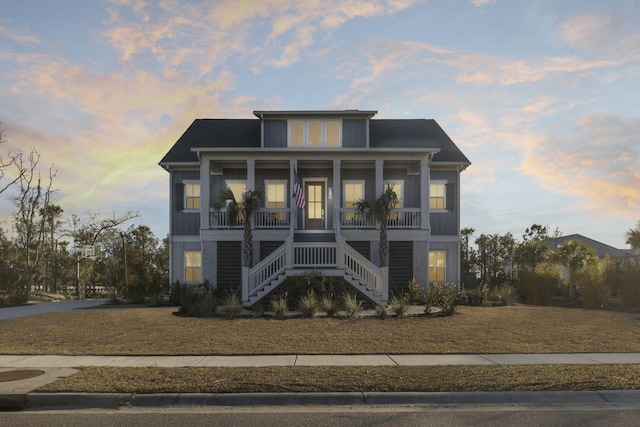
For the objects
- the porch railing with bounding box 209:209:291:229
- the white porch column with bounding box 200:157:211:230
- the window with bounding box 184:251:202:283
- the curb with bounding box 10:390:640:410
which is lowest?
the curb with bounding box 10:390:640:410

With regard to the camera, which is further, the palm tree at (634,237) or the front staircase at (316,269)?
the palm tree at (634,237)

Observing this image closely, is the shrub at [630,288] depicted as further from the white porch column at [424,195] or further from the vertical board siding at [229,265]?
the vertical board siding at [229,265]

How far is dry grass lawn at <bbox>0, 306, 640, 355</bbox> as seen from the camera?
10.2 m

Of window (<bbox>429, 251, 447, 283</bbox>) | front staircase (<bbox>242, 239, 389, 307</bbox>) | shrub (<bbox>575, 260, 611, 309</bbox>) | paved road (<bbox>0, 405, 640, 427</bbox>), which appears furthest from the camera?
window (<bbox>429, 251, 447, 283</bbox>)

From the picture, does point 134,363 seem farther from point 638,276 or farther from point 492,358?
point 638,276

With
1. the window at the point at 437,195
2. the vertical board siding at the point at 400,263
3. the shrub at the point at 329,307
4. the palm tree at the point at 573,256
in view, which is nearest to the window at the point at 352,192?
the vertical board siding at the point at 400,263

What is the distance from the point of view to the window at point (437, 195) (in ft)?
75.5

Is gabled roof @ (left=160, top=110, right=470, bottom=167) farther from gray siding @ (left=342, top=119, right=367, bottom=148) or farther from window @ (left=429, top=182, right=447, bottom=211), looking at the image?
window @ (left=429, top=182, right=447, bottom=211)

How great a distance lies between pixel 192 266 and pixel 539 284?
16552 millimetres

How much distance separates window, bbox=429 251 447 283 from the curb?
1564 centimetres

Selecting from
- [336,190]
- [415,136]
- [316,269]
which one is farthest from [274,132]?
[316,269]

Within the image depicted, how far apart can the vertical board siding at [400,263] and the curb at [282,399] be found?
14.0m

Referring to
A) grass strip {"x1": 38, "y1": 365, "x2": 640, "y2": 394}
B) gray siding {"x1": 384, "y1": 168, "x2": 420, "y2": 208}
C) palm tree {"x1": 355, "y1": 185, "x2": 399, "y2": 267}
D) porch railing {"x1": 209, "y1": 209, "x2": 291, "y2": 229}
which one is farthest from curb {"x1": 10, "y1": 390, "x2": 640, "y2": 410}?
gray siding {"x1": 384, "y1": 168, "x2": 420, "y2": 208}

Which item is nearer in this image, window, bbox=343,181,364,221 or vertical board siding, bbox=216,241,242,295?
vertical board siding, bbox=216,241,242,295
